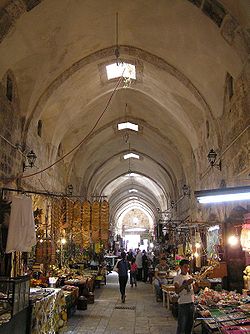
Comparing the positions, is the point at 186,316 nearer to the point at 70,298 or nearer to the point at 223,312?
the point at 223,312

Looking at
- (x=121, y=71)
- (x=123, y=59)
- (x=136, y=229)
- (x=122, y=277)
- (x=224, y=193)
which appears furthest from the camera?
(x=136, y=229)

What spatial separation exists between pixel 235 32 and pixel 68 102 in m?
6.48

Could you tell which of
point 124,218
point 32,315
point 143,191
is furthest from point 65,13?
point 124,218

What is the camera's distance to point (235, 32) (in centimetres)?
753

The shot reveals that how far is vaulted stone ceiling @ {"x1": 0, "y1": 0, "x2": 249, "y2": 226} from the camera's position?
8430 millimetres

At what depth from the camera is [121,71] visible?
12648mm

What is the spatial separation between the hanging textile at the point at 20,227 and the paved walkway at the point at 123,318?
2238mm

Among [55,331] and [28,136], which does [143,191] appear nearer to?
[28,136]

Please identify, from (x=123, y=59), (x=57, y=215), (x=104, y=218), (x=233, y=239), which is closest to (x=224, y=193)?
(x=233, y=239)

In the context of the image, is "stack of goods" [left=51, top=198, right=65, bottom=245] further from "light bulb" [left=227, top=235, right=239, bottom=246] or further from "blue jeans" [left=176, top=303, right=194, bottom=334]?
"blue jeans" [left=176, top=303, right=194, bottom=334]

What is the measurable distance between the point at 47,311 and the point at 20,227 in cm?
162

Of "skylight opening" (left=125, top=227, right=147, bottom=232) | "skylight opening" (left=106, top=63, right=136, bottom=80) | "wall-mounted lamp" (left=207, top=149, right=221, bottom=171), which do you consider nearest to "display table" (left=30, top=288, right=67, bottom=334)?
"wall-mounted lamp" (left=207, top=149, right=221, bottom=171)

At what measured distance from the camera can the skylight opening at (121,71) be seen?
1223 cm

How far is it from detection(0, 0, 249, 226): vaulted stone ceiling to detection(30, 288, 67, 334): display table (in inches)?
176
